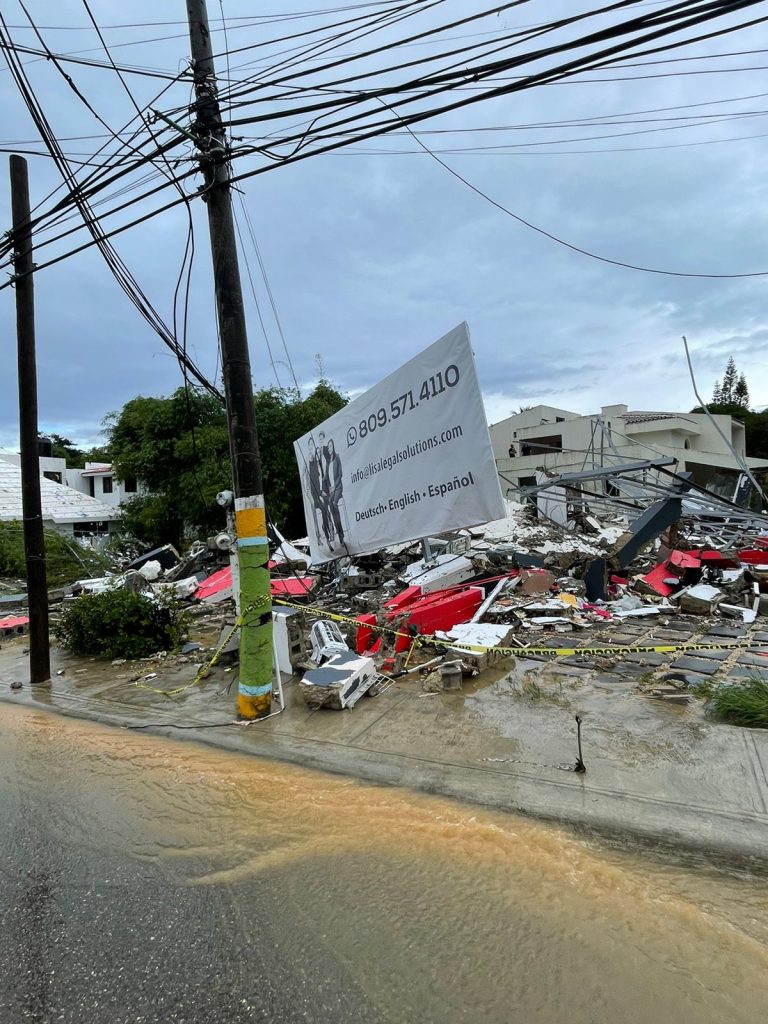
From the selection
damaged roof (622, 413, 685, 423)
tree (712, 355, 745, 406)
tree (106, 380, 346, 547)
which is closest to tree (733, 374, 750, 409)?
tree (712, 355, 745, 406)

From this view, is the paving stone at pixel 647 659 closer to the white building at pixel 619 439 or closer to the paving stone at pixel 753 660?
the paving stone at pixel 753 660

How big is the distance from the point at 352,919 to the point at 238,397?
443 centimetres

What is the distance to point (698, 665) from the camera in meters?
6.34

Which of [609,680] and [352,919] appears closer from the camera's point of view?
[352,919]

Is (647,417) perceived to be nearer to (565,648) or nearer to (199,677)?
(565,648)

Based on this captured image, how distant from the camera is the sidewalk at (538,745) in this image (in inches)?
138

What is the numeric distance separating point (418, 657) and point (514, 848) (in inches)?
154

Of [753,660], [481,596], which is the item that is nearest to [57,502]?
[481,596]

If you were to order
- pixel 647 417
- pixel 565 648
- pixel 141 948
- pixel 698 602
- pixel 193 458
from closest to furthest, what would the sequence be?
pixel 141 948, pixel 565 648, pixel 698 602, pixel 193 458, pixel 647 417

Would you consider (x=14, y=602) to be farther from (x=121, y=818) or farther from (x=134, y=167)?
(x=121, y=818)

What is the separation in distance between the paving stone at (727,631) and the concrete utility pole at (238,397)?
5.80 meters

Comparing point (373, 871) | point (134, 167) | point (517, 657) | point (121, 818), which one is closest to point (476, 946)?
point (373, 871)

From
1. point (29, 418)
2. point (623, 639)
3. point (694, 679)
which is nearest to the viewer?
point (694, 679)

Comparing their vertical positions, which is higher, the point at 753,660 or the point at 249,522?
the point at 249,522
